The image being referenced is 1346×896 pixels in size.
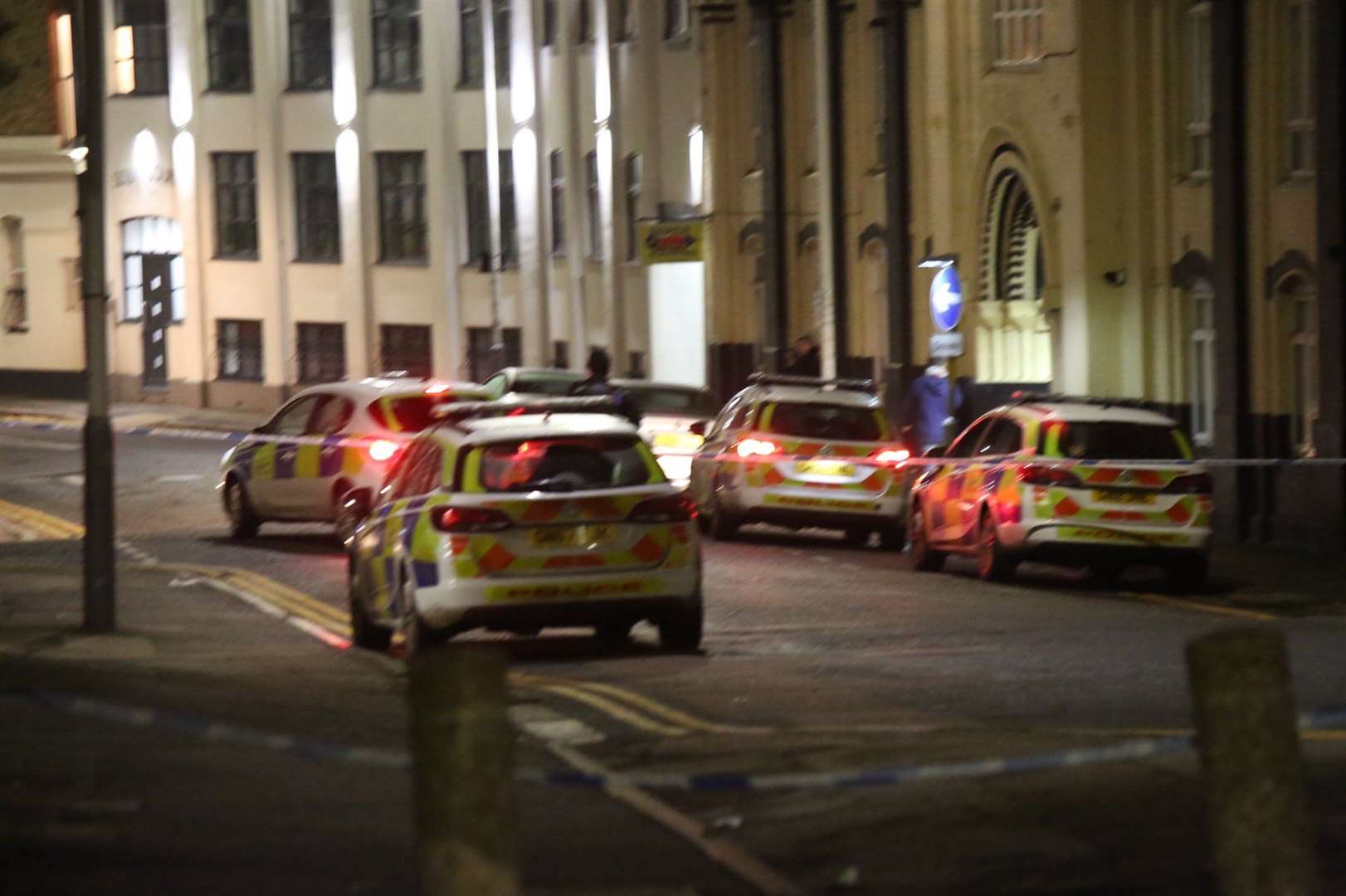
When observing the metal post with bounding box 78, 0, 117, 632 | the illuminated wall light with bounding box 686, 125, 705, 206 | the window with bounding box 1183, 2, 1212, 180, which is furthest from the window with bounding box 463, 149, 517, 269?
the metal post with bounding box 78, 0, 117, 632

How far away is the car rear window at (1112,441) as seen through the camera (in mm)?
20469

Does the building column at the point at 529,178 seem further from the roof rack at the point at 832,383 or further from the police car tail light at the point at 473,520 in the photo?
the police car tail light at the point at 473,520

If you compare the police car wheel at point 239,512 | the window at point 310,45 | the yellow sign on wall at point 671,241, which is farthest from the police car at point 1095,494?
the window at point 310,45

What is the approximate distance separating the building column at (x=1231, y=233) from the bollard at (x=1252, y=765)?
19.8m

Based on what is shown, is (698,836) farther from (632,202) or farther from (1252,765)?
(632,202)

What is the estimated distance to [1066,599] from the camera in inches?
771

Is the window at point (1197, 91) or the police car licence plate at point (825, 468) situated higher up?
the window at point (1197, 91)

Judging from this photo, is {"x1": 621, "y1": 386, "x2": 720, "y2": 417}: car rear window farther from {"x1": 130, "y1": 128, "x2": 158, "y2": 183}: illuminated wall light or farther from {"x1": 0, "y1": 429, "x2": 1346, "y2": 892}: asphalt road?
{"x1": 130, "y1": 128, "x2": 158, "y2": 183}: illuminated wall light

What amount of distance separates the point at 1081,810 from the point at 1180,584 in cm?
1154

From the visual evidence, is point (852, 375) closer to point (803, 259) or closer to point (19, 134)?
point (803, 259)

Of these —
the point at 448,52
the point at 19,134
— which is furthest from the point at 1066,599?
the point at 19,134

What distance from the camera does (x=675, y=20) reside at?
43750 mm

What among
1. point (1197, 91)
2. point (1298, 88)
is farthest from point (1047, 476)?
point (1197, 91)

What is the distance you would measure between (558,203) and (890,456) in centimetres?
2419
